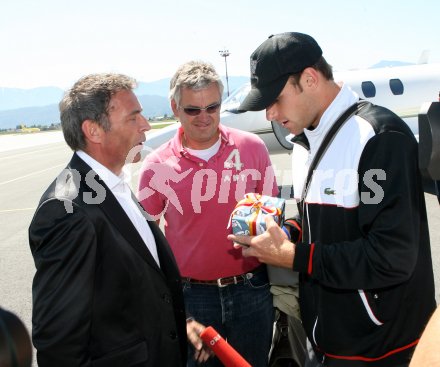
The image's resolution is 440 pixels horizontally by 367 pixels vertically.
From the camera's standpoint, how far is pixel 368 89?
11000 mm

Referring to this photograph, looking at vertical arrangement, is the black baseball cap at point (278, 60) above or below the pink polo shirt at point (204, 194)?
above

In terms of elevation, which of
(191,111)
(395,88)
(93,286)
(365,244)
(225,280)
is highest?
(395,88)

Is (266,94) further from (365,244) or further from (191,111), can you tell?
(191,111)

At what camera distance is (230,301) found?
8.85 feet

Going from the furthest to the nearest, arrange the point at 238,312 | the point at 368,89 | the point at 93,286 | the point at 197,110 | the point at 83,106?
the point at 368,89 < the point at 197,110 < the point at 238,312 < the point at 83,106 < the point at 93,286

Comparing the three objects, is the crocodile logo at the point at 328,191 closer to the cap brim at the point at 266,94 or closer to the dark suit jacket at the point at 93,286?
the cap brim at the point at 266,94

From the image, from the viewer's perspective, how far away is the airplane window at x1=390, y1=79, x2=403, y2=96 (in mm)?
11281

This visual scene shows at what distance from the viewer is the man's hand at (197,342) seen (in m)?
2.23

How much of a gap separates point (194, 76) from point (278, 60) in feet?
3.24

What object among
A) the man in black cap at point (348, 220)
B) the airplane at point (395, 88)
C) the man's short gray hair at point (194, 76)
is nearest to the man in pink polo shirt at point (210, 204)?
the man's short gray hair at point (194, 76)

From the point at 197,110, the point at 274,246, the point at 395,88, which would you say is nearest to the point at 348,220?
the point at 274,246

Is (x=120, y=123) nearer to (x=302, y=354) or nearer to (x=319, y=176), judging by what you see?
(x=319, y=176)

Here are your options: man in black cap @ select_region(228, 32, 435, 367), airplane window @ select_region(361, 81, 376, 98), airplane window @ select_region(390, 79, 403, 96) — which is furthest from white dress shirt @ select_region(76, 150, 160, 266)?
airplane window @ select_region(390, 79, 403, 96)

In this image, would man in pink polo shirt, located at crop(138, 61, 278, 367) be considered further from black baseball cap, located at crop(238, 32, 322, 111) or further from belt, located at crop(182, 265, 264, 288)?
black baseball cap, located at crop(238, 32, 322, 111)
